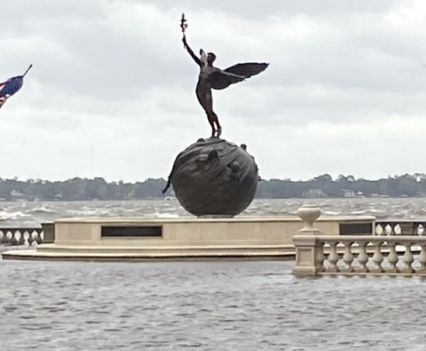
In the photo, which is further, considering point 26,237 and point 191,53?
point 26,237

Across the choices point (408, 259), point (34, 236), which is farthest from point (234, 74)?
point (34, 236)

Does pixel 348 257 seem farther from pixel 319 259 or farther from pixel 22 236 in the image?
pixel 22 236

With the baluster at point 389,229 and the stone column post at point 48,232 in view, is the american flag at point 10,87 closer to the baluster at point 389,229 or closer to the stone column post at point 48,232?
the stone column post at point 48,232

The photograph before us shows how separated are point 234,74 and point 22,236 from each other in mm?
13705

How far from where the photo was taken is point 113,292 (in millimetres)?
22297

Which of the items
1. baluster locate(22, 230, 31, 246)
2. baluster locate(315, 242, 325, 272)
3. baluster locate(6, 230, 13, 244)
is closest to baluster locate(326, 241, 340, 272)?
baluster locate(315, 242, 325, 272)

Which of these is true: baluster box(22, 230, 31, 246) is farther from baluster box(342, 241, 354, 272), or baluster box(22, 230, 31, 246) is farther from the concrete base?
baluster box(342, 241, 354, 272)

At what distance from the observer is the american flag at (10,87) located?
147 ft

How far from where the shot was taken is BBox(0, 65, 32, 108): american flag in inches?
1766

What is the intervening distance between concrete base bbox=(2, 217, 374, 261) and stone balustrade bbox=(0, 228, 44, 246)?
1050 centimetres

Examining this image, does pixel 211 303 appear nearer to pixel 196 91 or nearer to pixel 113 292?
pixel 113 292

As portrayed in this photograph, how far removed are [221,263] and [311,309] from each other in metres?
11.0

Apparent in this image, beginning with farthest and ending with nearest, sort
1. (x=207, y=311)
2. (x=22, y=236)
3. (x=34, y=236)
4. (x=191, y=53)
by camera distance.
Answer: (x=22, y=236) → (x=34, y=236) → (x=191, y=53) → (x=207, y=311)

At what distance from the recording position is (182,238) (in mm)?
32250
